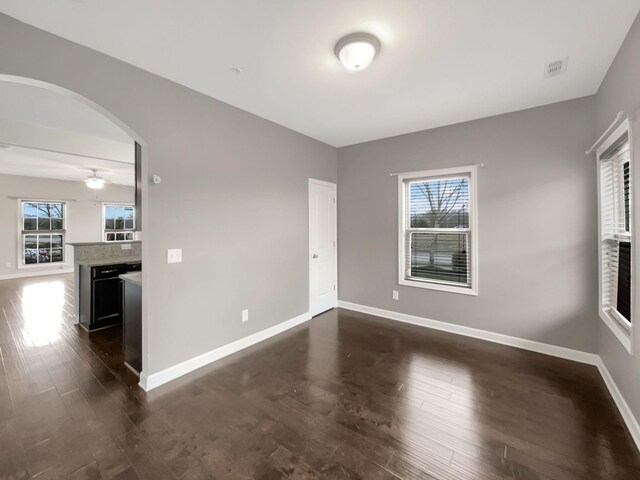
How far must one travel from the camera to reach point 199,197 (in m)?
2.77

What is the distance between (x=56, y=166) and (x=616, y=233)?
367 inches

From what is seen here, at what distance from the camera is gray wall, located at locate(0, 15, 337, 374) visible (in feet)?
6.73

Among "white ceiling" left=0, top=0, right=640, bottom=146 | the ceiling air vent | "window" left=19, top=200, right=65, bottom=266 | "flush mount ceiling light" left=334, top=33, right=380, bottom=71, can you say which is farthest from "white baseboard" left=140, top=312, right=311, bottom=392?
"window" left=19, top=200, right=65, bottom=266

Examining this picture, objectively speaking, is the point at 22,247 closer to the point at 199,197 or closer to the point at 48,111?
the point at 48,111

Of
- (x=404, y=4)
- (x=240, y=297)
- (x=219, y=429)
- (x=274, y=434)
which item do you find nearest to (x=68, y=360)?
(x=240, y=297)

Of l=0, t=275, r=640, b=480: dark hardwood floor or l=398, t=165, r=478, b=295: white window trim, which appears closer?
l=0, t=275, r=640, b=480: dark hardwood floor

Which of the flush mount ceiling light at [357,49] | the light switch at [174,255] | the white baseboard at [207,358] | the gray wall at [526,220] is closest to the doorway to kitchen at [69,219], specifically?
the white baseboard at [207,358]

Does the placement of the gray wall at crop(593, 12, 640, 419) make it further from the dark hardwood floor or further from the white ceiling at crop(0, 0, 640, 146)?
the dark hardwood floor

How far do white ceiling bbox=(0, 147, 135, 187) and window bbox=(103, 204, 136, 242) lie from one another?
1.41m

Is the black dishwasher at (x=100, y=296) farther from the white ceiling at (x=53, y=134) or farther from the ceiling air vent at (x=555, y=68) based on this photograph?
the ceiling air vent at (x=555, y=68)

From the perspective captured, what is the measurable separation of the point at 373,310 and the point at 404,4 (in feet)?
12.3

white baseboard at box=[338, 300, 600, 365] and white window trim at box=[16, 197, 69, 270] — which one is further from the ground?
white window trim at box=[16, 197, 69, 270]

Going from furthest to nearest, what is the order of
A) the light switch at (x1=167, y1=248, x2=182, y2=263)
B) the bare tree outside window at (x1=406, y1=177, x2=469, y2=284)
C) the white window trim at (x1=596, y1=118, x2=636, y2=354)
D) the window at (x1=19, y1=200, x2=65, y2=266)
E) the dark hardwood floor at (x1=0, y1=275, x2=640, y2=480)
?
the window at (x1=19, y1=200, x2=65, y2=266)
the bare tree outside window at (x1=406, y1=177, x2=469, y2=284)
the light switch at (x1=167, y1=248, x2=182, y2=263)
the white window trim at (x1=596, y1=118, x2=636, y2=354)
the dark hardwood floor at (x1=0, y1=275, x2=640, y2=480)

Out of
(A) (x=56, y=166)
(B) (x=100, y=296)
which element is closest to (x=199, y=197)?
(B) (x=100, y=296)
